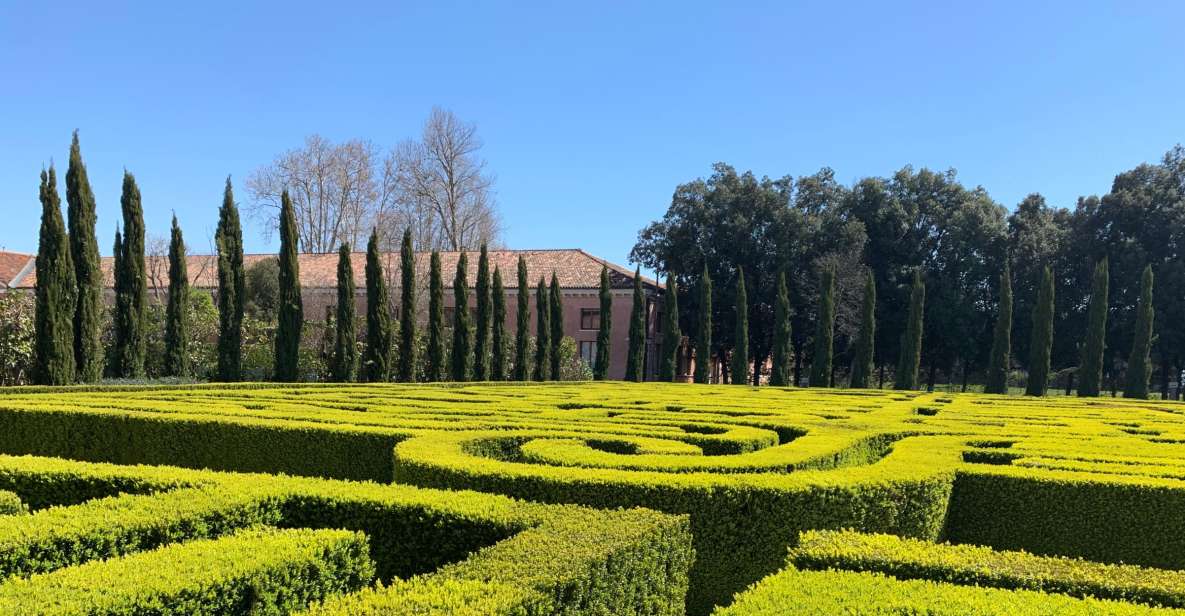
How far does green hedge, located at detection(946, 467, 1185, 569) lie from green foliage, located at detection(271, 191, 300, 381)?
19.2m

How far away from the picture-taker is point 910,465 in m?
5.90

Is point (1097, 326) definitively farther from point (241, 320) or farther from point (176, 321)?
point (176, 321)

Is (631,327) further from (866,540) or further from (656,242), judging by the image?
(866,540)

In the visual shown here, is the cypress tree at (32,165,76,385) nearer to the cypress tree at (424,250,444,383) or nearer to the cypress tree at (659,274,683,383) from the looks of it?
the cypress tree at (424,250,444,383)

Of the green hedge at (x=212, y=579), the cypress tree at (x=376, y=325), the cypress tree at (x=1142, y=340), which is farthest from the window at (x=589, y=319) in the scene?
the green hedge at (x=212, y=579)

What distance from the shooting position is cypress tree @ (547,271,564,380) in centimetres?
3036

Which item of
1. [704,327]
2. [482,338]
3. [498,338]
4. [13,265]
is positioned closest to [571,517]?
[482,338]

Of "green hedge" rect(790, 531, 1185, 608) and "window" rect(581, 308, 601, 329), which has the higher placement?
"window" rect(581, 308, 601, 329)

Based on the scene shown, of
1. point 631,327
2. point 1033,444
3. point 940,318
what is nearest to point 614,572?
point 1033,444

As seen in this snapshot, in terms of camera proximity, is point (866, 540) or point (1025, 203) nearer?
point (866, 540)

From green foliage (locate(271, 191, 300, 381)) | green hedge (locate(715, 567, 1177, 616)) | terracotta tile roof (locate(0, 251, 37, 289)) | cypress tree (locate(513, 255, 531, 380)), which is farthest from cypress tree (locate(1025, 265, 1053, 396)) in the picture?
terracotta tile roof (locate(0, 251, 37, 289))

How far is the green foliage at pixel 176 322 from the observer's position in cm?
2083

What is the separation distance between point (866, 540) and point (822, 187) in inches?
1414

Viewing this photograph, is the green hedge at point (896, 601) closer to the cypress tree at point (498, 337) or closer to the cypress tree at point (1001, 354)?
the cypress tree at point (498, 337)
